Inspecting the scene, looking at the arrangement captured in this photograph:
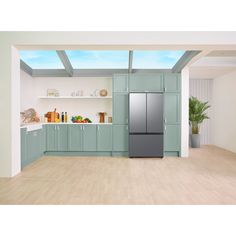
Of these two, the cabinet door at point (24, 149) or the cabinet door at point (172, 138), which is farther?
the cabinet door at point (172, 138)

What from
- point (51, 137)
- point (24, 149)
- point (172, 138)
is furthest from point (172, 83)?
point (24, 149)

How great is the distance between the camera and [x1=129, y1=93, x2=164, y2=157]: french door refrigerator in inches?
289

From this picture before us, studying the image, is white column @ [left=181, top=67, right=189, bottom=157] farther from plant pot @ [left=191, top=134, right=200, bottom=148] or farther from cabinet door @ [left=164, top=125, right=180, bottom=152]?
plant pot @ [left=191, top=134, right=200, bottom=148]

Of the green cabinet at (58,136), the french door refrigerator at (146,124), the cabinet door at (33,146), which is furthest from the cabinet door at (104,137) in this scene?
the cabinet door at (33,146)

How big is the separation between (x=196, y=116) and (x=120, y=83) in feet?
11.0

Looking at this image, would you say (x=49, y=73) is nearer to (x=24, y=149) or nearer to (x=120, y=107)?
(x=120, y=107)

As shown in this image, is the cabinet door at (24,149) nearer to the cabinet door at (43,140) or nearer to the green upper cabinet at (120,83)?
the cabinet door at (43,140)

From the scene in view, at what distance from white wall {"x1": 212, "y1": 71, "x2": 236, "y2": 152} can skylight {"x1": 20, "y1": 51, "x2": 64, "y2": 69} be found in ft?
17.4

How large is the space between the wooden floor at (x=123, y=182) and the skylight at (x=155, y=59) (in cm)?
261

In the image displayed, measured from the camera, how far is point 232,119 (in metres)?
8.77

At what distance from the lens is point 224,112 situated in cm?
940

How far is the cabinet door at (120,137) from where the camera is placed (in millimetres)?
7676
